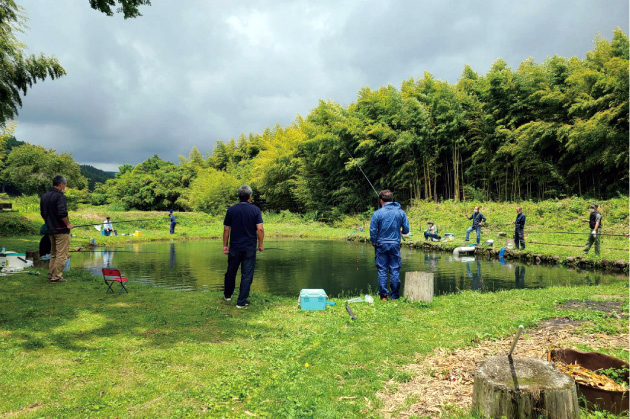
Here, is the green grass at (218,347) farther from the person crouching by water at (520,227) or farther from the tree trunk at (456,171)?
the tree trunk at (456,171)

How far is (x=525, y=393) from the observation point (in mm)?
2473

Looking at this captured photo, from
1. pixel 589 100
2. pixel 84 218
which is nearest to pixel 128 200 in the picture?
pixel 84 218

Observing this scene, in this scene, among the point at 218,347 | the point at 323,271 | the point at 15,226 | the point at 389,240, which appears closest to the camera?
the point at 218,347

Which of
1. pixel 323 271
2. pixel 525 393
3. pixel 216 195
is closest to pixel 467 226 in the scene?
pixel 323 271

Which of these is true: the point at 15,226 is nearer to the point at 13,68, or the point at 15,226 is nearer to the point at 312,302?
the point at 13,68

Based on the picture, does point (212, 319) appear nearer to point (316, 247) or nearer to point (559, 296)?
point (559, 296)

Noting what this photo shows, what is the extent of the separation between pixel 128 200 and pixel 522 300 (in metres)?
51.5

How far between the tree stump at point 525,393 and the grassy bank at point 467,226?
10.3 metres

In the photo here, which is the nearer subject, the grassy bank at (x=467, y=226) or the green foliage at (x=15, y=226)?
the grassy bank at (x=467, y=226)

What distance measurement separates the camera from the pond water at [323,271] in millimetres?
9117

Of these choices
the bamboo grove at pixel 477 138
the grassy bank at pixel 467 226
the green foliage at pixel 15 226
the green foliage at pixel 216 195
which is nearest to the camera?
the grassy bank at pixel 467 226

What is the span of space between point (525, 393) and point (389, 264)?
13.9 feet

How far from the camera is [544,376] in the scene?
8.63ft

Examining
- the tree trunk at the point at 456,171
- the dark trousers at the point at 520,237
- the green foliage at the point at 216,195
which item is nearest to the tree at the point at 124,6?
the dark trousers at the point at 520,237
